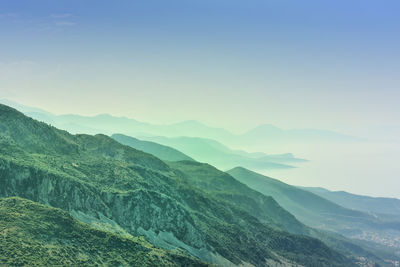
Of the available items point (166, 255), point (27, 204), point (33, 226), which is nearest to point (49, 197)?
point (27, 204)

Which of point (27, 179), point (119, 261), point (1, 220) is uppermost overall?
point (27, 179)

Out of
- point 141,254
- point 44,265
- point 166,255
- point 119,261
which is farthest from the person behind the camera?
point 166,255

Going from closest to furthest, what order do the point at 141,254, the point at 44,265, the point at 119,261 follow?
the point at 44,265, the point at 119,261, the point at 141,254

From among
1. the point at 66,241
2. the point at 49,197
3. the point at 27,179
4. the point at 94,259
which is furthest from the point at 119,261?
the point at 27,179

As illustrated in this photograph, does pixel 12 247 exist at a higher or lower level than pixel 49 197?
lower

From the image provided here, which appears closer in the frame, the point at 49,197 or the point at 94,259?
the point at 94,259

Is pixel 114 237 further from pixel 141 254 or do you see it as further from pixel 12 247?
pixel 12 247
